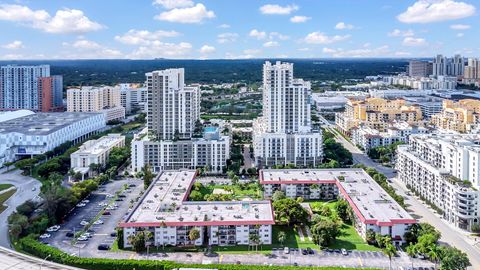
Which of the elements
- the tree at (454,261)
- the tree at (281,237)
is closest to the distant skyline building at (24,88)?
the tree at (281,237)

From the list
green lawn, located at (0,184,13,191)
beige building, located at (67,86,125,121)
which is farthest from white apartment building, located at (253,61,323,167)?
beige building, located at (67,86,125,121)

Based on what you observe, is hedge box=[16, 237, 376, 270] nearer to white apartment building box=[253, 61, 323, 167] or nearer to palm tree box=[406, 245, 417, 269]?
palm tree box=[406, 245, 417, 269]

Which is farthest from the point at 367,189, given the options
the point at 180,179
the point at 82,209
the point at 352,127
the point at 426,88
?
the point at 426,88

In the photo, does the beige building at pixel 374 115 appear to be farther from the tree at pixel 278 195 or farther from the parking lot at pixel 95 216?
the parking lot at pixel 95 216

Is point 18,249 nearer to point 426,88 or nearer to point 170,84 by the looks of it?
point 170,84

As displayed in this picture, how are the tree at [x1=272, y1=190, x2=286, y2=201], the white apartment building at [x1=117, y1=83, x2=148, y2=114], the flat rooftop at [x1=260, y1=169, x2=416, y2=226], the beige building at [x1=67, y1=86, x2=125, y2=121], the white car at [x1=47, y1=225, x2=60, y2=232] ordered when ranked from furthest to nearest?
the white apartment building at [x1=117, y1=83, x2=148, y2=114]
the beige building at [x1=67, y1=86, x2=125, y2=121]
the tree at [x1=272, y1=190, x2=286, y2=201]
the white car at [x1=47, y1=225, x2=60, y2=232]
the flat rooftop at [x1=260, y1=169, x2=416, y2=226]

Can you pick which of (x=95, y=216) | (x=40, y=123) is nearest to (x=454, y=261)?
(x=95, y=216)
